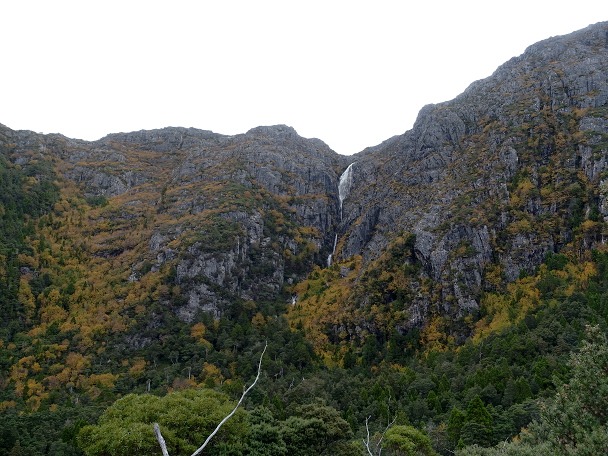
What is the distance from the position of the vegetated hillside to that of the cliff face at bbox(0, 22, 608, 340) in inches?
21.8

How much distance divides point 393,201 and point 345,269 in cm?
2855

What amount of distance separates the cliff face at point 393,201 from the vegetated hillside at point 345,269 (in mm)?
554

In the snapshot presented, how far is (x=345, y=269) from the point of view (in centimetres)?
12938

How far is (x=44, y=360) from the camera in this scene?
89562 millimetres

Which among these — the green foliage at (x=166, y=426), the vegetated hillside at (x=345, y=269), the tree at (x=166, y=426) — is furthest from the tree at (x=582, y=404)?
the vegetated hillside at (x=345, y=269)

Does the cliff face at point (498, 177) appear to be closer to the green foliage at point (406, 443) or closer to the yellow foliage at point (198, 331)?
the yellow foliage at point (198, 331)

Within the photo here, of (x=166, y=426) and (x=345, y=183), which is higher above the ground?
(x=345, y=183)

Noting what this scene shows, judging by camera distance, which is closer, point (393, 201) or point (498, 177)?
point (498, 177)

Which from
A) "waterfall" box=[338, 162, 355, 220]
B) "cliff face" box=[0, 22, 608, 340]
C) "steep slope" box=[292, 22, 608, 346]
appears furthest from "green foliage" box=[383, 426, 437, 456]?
"waterfall" box=[338, 162, 355, 220]

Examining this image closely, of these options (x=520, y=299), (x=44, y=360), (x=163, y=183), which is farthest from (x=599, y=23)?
(x=44, y=360)

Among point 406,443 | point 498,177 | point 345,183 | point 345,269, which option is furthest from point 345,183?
point 406,443

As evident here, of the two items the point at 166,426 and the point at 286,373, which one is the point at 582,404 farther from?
the point at 286,373

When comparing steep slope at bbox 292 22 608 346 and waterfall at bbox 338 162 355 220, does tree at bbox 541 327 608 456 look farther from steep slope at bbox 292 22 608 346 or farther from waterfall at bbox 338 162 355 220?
waterfall at bbox 338 162 355 220

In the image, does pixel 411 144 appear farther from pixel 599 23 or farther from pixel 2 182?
pixel 2 182
